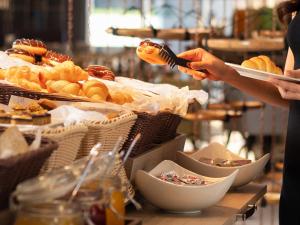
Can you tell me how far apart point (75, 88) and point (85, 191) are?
0.91 m

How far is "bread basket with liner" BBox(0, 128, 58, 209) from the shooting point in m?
1.65

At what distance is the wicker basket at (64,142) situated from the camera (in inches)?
75.0

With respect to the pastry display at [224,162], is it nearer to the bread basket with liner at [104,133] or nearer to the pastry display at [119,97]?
the pastry display at [119,97]

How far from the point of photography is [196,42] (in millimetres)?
6922

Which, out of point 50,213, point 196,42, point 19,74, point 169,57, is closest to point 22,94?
point 19,74

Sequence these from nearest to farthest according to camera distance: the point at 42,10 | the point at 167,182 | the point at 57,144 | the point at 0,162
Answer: the point at 0,162, the point at 57,144, the point at 167,182, the point at 42,10

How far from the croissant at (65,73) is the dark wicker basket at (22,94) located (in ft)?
0.43

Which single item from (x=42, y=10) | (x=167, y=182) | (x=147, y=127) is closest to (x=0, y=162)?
(x=167, y=182)

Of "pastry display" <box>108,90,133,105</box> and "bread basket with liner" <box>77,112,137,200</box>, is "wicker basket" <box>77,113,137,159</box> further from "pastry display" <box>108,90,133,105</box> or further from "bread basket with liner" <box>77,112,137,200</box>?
"pastry display" <box>108,90,133,105</box>

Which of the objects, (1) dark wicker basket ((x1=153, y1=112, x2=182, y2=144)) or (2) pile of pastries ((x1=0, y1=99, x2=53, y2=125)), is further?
(1) dark wicker basket ((x1=153, y1=112, x2=182, y2=144))

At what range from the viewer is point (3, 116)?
1983mm

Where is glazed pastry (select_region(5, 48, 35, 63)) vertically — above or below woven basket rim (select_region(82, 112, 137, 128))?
above

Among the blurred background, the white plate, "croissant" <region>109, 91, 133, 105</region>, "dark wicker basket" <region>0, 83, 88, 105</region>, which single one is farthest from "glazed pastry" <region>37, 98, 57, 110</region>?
the blurred background

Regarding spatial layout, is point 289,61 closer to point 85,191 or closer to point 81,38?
point 85,191
